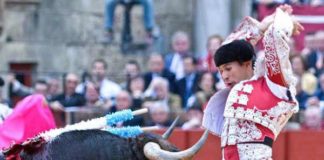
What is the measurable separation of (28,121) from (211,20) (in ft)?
28.0

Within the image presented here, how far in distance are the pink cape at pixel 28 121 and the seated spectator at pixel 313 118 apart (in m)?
3.90

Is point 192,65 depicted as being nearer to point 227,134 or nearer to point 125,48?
point 125,48

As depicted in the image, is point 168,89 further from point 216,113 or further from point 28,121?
point 28,121

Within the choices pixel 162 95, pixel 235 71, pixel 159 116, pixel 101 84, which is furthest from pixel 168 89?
pixel 235 71

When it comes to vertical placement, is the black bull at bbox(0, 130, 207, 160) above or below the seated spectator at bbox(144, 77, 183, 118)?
above

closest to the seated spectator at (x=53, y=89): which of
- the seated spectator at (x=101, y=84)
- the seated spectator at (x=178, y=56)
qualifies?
the seated spectator at (x=101, y=84)

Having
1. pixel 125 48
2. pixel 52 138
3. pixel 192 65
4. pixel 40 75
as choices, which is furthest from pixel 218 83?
pixel 52 138

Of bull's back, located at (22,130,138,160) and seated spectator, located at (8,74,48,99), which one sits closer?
bull's back, located at (22,130,138,160)

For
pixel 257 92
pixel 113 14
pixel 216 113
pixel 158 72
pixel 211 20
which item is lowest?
pixel 158 72

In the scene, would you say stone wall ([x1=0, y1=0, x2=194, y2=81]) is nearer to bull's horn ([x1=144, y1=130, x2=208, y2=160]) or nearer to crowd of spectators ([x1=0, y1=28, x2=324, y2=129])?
crowd of spectators ([x1=0, y1=28, x2=324, y2=129])

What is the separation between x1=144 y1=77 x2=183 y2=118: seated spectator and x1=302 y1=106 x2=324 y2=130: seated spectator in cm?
119

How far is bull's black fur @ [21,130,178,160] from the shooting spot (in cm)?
401

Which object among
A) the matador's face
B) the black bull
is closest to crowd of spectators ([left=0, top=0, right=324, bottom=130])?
the matador's face

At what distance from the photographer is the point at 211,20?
13.3 m
